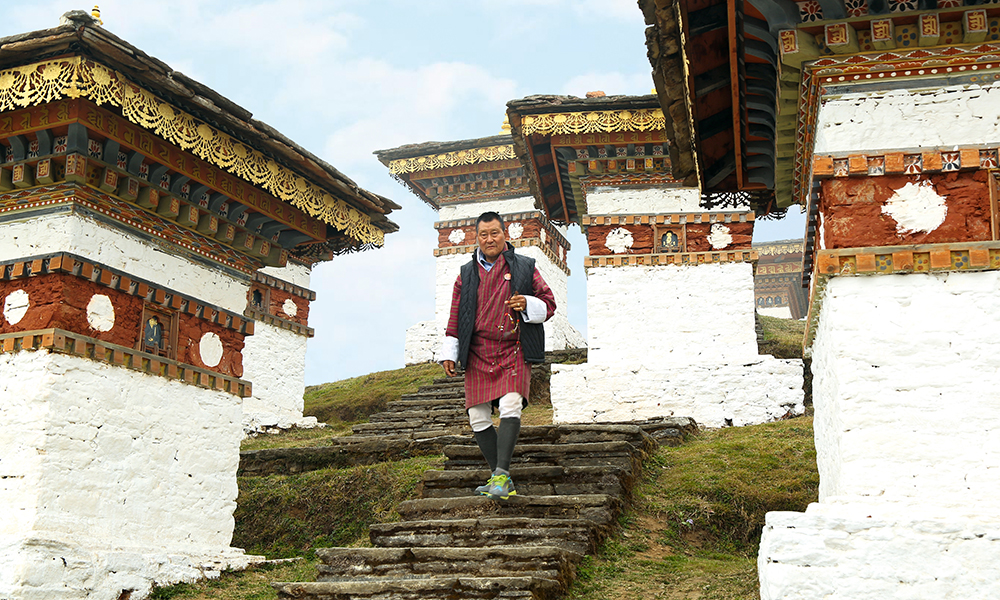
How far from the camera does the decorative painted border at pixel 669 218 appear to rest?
11.7 metres

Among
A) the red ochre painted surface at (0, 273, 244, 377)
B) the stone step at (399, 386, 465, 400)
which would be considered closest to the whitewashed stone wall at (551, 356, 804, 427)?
the stone step at (399, 386, 465, 400)

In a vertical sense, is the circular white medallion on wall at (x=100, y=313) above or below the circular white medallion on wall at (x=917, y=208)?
below

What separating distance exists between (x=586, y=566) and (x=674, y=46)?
308 centimetres

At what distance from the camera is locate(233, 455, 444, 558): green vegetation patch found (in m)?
7.84

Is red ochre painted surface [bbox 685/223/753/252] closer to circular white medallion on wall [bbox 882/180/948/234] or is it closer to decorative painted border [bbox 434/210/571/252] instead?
circular white medallion on wall [bbox 882/180/948/234]

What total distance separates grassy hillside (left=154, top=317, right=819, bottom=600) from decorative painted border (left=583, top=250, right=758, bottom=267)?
7.61ft

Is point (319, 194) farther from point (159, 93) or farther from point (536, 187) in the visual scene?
point (536, 187)

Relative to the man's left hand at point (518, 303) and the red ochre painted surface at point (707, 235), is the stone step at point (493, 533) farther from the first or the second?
the red ochre painted surface at point (707, 235)

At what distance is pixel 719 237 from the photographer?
11766 mm

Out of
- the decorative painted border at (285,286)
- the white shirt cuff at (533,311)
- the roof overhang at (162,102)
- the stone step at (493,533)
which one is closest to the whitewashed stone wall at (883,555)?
the stone step at (493,533)

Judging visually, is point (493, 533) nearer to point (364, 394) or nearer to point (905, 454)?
point (905, 454)

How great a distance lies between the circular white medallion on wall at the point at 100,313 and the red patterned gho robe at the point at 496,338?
7.98 feet

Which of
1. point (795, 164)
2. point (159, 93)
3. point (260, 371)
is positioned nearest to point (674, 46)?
point (795, 164)

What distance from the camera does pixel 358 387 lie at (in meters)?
17.9
